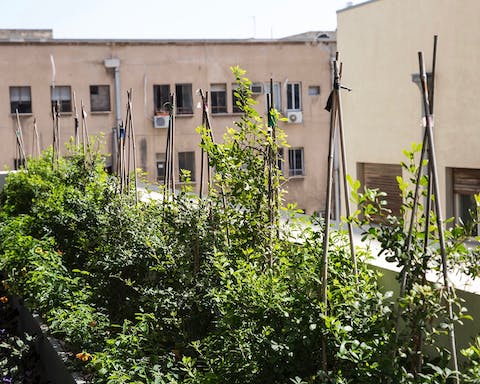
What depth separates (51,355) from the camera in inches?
230

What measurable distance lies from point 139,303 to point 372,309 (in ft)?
8.38

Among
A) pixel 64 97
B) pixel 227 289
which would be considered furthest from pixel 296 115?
pixel 227 289

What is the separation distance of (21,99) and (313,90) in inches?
421

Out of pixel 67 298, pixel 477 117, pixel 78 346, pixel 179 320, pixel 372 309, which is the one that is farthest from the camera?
pixel 477 117

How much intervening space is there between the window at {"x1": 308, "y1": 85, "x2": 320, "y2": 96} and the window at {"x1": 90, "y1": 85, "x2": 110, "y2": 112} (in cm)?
758

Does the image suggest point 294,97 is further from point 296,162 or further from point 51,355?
point 51,355

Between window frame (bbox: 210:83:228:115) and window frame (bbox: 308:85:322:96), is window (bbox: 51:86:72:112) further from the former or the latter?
window frame (bbox: 308:85:322:96)

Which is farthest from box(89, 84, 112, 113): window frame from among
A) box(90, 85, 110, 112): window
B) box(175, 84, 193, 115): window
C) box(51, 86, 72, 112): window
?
box(175, 84, 193, 115): window

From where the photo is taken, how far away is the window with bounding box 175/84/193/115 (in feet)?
101

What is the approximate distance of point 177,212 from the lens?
5.54m

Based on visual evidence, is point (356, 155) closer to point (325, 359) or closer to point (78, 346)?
point (78, 346)

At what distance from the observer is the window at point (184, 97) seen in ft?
101

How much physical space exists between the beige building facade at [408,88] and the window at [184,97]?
7.93 metres

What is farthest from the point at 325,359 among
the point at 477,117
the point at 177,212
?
the point at 477,117
